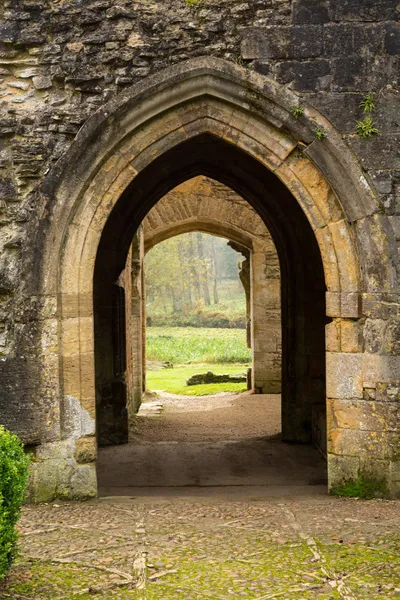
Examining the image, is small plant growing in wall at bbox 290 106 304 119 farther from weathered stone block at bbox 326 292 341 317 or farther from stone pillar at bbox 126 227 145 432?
stone pillar at bbox 126 227 145 432

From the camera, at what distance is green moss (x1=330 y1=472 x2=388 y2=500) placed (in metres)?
5.89

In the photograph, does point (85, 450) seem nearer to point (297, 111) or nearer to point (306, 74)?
point (297, 111)

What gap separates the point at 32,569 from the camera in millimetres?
4316

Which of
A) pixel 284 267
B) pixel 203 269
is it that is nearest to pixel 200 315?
pixel 203 269

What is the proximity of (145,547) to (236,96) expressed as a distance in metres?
3.36

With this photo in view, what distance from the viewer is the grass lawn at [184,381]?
15923 millimetres

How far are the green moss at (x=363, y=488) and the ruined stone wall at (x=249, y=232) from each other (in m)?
7.83

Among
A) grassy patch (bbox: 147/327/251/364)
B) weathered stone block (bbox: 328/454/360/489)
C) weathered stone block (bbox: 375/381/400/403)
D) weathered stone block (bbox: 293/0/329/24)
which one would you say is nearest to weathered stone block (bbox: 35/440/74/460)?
weathered stone block (bbox: 328/454/360/489)

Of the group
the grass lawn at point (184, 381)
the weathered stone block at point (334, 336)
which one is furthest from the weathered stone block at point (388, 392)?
the grass lawn at point (184, 381)

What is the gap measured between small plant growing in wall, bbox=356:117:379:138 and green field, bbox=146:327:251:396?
10.0 m

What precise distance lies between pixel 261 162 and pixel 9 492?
10.7 ft

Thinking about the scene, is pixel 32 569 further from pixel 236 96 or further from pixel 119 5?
pixel 119 5

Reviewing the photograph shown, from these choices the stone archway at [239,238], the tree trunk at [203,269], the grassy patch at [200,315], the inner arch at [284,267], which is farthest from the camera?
the tree trunk at [203,269]

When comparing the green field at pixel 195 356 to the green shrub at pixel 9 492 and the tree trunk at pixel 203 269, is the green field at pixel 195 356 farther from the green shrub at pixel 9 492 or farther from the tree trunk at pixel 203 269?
the green shrub at pixel 9 492
